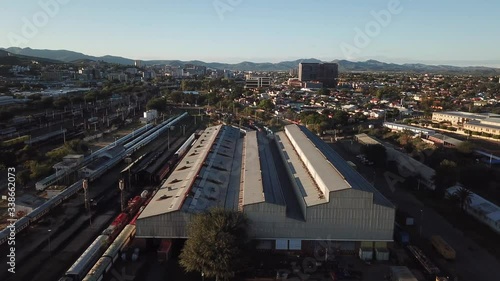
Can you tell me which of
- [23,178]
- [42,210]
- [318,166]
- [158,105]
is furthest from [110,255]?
[158,105]

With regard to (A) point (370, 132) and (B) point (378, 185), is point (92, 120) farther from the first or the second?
(B) point (378, 185)

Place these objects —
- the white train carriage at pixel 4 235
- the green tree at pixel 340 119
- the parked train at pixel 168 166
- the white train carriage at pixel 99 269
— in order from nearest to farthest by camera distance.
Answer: the white train carriage at pixel 99 269 < the white train carriage at pixel 4 235 < the parked train at pixel 168 166 < the green tree at pixel 340 119

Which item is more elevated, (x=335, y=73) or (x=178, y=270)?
(x=335, y=73)

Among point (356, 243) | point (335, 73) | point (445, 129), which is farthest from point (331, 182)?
point (335, 73)

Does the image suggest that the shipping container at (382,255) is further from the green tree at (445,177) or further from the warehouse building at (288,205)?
the green tree at (445,177)

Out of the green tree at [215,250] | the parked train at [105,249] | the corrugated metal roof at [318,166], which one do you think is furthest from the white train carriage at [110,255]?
the corrugated metal roof at [318,166]

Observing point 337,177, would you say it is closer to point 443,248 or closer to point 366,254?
point 366,254
